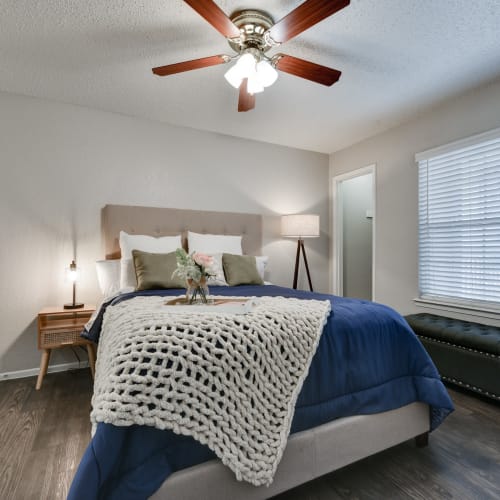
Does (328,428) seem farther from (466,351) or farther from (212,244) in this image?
(212,244)

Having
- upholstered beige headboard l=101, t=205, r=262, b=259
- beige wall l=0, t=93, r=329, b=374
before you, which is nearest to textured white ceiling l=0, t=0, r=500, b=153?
beige wall l=0, t=93, r=329, b=374

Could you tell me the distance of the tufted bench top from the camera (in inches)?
90.5

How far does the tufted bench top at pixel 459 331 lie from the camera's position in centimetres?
230

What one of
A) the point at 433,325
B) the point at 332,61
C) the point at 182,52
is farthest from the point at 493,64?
the point at 182,52

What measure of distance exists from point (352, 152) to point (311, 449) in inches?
146

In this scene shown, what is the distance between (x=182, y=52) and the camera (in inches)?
92.6

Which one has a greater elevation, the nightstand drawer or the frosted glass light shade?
the frosted glass light shade

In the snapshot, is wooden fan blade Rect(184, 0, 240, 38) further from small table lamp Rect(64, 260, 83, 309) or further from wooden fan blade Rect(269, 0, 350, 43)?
small table lamp Rect(64, 260, 83, 309)

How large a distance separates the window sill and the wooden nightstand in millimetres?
3154

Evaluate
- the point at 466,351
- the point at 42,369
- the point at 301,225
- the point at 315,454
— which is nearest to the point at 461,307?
the point at 466,351

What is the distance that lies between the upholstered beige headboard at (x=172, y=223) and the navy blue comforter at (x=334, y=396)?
6.41 ft

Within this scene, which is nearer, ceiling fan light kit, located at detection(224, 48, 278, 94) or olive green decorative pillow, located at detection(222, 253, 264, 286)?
ceiling fan light kit, located at detection(224, 48, 278, 94)

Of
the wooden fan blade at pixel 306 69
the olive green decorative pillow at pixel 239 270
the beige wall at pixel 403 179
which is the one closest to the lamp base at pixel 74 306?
the olive green decorative pillow at pixel 239 270

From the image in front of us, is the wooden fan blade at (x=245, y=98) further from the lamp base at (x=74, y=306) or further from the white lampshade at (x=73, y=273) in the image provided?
the lamp base at (x=74, y=306)
